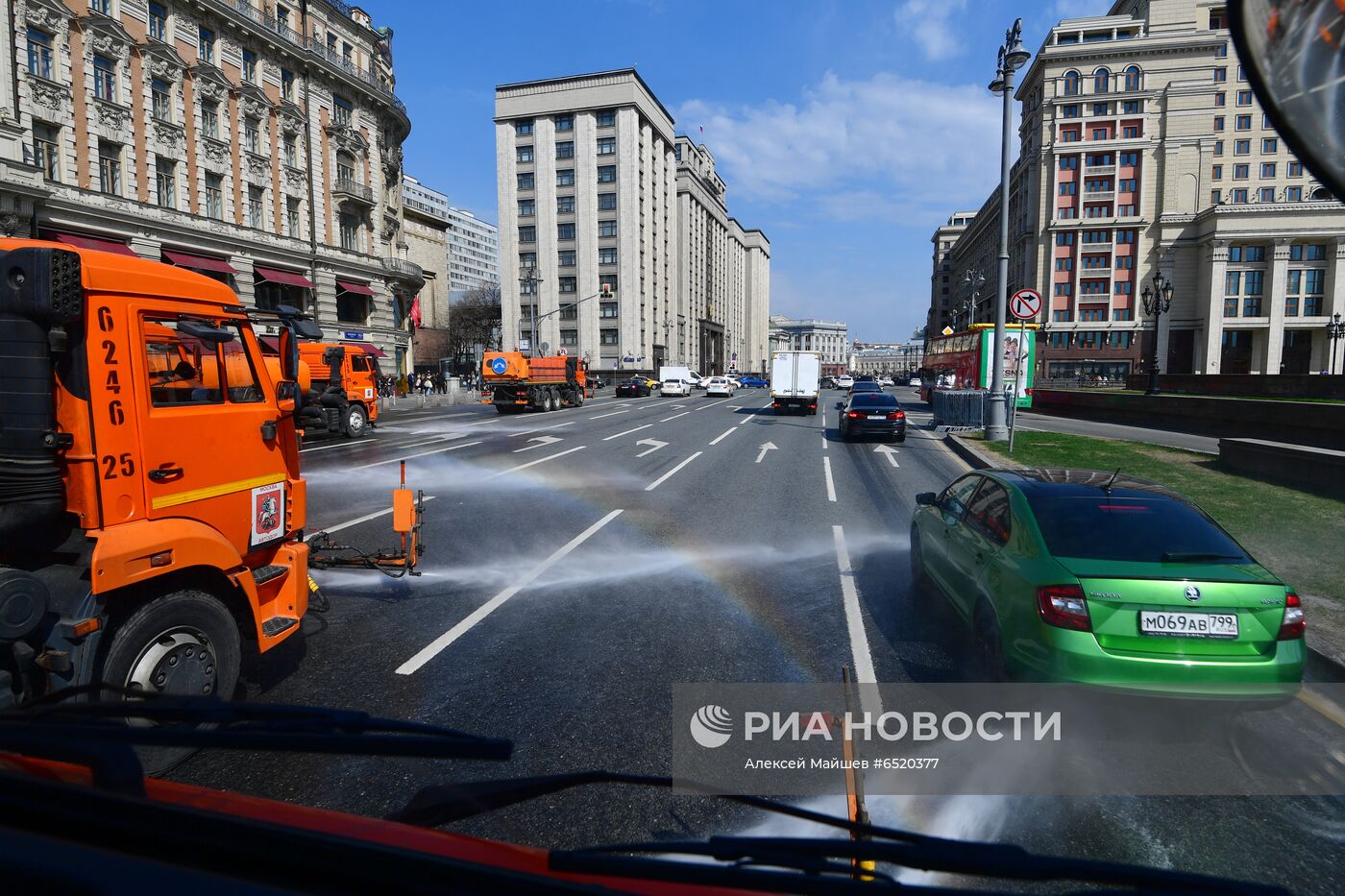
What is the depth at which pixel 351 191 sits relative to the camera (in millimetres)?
44531

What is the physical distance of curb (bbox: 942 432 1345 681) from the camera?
5.25m

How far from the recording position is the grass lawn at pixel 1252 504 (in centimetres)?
775

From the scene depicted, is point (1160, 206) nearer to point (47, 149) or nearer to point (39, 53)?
point (39, 53)

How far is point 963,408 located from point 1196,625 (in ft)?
71.2

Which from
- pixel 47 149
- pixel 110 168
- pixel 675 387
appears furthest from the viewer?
pixel 675 387

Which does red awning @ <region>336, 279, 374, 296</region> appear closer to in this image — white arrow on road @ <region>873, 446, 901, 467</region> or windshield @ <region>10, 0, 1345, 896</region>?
windshield @ <region>10, 0, 1345, 896</region>

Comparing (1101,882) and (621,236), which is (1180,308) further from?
(1101,882)

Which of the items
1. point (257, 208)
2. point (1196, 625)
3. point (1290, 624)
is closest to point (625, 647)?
point (1196, 625)

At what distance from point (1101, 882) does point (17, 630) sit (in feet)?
14.4

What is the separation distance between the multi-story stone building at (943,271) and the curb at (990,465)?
139481mm

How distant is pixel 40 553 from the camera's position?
155 inches

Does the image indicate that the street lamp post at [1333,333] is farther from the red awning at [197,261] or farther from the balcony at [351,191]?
the red awning at [197,261]

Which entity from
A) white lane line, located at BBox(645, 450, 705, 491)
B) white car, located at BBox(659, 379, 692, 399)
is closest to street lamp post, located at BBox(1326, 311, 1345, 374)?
white car, located at BBox(659, 379, 692, 399)

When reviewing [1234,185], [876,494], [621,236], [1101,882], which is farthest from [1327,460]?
[1234,185]
